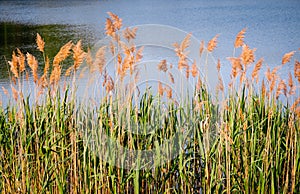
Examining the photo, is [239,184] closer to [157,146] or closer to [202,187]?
[202,187]

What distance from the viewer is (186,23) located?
14.3 meters

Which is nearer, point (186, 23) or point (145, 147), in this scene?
point (145, 147)

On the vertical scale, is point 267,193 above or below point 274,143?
below

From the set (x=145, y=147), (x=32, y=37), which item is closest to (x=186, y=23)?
(x=32, y=37)

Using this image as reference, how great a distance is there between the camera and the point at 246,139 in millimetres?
3875

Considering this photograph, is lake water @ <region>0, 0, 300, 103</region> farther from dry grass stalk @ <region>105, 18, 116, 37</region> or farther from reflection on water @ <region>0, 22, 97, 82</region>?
dry grass stalk @ <region>105, 18, 116, 37</region>

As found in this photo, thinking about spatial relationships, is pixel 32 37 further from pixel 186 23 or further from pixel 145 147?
pixel 145 147

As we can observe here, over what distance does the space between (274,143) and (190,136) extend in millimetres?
553

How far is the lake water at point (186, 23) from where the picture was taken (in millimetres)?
10888

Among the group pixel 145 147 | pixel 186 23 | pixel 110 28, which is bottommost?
pixel 145 147

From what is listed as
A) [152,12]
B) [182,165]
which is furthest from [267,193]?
[152,12]

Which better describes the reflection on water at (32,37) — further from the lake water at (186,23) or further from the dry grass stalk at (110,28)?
the dry grass stalk at (110,28)

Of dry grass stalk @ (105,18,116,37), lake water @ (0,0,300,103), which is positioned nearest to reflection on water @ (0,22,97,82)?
lake water @ (0,0,300,103)

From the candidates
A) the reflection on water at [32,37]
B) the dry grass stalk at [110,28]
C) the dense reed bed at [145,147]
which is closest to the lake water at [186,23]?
the reflection on water at [32,37]
